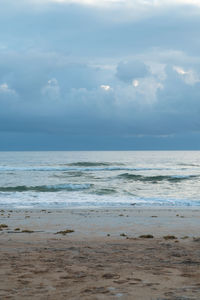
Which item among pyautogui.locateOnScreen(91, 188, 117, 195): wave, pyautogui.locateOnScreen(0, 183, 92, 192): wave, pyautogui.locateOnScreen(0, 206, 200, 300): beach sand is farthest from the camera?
pyautogui.locateOnScreen(0, 183, 92, 192): wave

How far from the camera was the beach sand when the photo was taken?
555 cm

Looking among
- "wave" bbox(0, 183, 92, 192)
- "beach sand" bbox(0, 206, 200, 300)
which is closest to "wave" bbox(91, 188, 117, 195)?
→ "wave" bbox(0, 183, 92, 192)

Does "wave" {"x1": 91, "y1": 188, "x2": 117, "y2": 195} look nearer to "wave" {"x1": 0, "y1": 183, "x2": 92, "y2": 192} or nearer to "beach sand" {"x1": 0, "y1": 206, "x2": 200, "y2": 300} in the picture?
"wave" {"x1": 0, "y1": 183, "x2": 92, "y2": 192}

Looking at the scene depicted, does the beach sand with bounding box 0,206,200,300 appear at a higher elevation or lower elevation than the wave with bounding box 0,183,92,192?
lower

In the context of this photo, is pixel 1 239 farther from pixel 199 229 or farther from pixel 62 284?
pixel 199 229

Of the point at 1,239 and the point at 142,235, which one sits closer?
the point at 1,239

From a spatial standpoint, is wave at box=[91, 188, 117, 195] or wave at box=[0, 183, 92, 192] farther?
wave at box=[0, 183, 92, 192]

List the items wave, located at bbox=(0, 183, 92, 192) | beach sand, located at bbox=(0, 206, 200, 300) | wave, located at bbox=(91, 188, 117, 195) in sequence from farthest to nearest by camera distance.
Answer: wave, located at bbox=(0, 183, 92, 192), wave, located at bbox=(91, 188, 117, 195), beach sand, located at bbox=(0, 206, 200, 300)

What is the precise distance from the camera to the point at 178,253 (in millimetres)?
8555

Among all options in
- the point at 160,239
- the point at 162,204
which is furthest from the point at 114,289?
the point at 162,204

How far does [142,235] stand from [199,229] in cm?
294

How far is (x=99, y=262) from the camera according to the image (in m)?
7.55

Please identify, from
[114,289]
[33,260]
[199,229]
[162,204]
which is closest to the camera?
[114,289]

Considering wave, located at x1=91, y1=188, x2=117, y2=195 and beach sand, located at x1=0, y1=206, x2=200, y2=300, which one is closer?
beach sand, located at x1=0, y1=206, x2=200, y2=300
